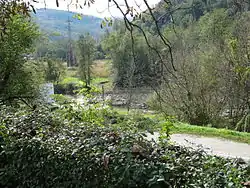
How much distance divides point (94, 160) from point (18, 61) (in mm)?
11541

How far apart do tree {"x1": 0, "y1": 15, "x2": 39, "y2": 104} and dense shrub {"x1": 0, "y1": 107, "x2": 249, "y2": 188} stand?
9245mm

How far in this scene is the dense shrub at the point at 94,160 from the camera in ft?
8.20

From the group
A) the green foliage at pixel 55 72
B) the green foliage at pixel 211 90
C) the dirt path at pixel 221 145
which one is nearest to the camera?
the dirt path at pixel 221 145

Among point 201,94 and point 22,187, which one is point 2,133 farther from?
point 201,94

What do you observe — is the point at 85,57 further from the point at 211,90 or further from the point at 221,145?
the point at 221,145

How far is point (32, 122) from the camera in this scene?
3.80m

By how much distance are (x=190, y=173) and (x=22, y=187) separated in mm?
1784

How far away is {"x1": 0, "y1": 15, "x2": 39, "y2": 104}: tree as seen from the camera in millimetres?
12992

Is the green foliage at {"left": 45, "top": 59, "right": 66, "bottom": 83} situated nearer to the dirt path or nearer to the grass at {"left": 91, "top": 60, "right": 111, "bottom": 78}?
the grass at {"left": 91, "top": 60, "right": 111, "bottom": 78}

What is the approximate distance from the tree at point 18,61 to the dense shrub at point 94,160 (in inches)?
364

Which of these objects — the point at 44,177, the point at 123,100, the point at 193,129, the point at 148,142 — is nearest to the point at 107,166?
the point at 148,142

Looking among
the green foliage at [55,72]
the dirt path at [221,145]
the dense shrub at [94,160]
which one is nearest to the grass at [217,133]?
the dirt path at [221,145]

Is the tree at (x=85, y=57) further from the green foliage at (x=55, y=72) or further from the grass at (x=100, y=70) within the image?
the green foliage at (x=55, y=72)

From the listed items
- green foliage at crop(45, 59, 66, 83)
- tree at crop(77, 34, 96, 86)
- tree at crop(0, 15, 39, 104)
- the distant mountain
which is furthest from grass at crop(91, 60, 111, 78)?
tree at crop(0, 15, 39, 104)
